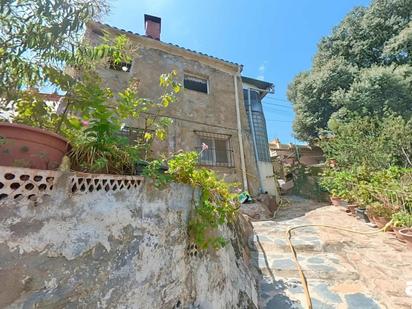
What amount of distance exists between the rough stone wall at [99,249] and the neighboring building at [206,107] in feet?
17.3

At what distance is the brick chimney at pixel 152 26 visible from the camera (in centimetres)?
905

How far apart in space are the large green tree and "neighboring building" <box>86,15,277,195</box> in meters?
5.82

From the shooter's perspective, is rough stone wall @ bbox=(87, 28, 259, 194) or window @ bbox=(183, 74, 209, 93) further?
window @ bbox=(183, 74, 209, 93)

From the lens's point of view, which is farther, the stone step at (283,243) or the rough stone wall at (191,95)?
the rough stone wall at (191,95)

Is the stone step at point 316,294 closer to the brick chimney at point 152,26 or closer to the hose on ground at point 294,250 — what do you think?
the hose on ground at point 294,250

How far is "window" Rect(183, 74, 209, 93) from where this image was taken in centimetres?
898

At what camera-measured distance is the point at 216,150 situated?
8586mm

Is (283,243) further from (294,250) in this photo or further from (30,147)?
(30,147)

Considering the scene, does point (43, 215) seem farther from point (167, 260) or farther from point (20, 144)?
point (167, 260)

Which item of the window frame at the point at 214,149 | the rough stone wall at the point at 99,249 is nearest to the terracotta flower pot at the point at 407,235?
the rough stone wall at the point at 99,249

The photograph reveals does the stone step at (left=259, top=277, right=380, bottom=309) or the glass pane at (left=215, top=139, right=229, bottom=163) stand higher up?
the glass pane at (left=215, top=139, right=229, bottom=163)

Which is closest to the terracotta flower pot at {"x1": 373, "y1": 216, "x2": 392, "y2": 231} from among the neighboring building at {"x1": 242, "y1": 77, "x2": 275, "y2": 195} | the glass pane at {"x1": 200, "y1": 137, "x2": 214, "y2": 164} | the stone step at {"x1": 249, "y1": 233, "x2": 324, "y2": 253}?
the stone step at {"x1": 249, "y1": 233, "x2": 324, "y2": 253}

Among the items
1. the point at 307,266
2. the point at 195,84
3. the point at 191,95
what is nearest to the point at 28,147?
the point at 307,266

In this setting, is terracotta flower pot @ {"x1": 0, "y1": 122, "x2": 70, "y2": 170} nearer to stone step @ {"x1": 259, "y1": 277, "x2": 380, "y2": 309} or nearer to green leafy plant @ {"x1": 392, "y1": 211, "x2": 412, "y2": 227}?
stone step @ {"x1": 259, "y1": 277, "x2": 380, "y2": 309}
